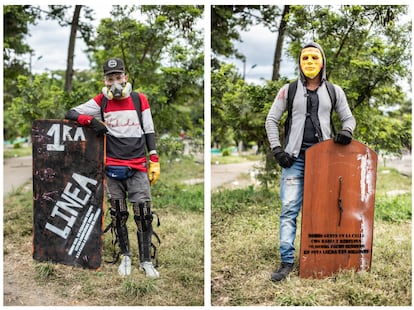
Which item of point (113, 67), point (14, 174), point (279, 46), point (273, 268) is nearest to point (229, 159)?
point (14, 174)

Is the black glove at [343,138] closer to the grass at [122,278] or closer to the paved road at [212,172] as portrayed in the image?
the grass at [122,278]

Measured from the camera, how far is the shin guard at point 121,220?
2.78 metres

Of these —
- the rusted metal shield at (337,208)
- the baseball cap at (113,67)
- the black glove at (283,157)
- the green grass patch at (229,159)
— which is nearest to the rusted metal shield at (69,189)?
the baseball cap at (113,67)

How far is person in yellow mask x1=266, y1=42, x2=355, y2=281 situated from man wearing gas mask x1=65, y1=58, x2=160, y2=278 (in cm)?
77

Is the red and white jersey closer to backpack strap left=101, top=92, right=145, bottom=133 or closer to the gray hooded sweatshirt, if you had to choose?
backpack strap left=101, top=92, right=145, bottom=133

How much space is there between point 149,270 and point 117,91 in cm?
111

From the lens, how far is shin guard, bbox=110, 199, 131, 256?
2775mm

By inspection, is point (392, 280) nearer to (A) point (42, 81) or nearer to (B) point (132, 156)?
(B) point (132, 156)

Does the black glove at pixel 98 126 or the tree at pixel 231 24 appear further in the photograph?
the tree at pixel 231 24

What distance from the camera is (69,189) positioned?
2.77m

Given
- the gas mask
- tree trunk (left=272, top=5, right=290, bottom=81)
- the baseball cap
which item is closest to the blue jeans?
the gas mask

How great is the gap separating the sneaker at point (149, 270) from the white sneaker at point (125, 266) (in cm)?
8

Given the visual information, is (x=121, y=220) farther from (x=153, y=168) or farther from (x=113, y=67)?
(x=113, y=67)

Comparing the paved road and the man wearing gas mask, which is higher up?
the man wearing gas mask
